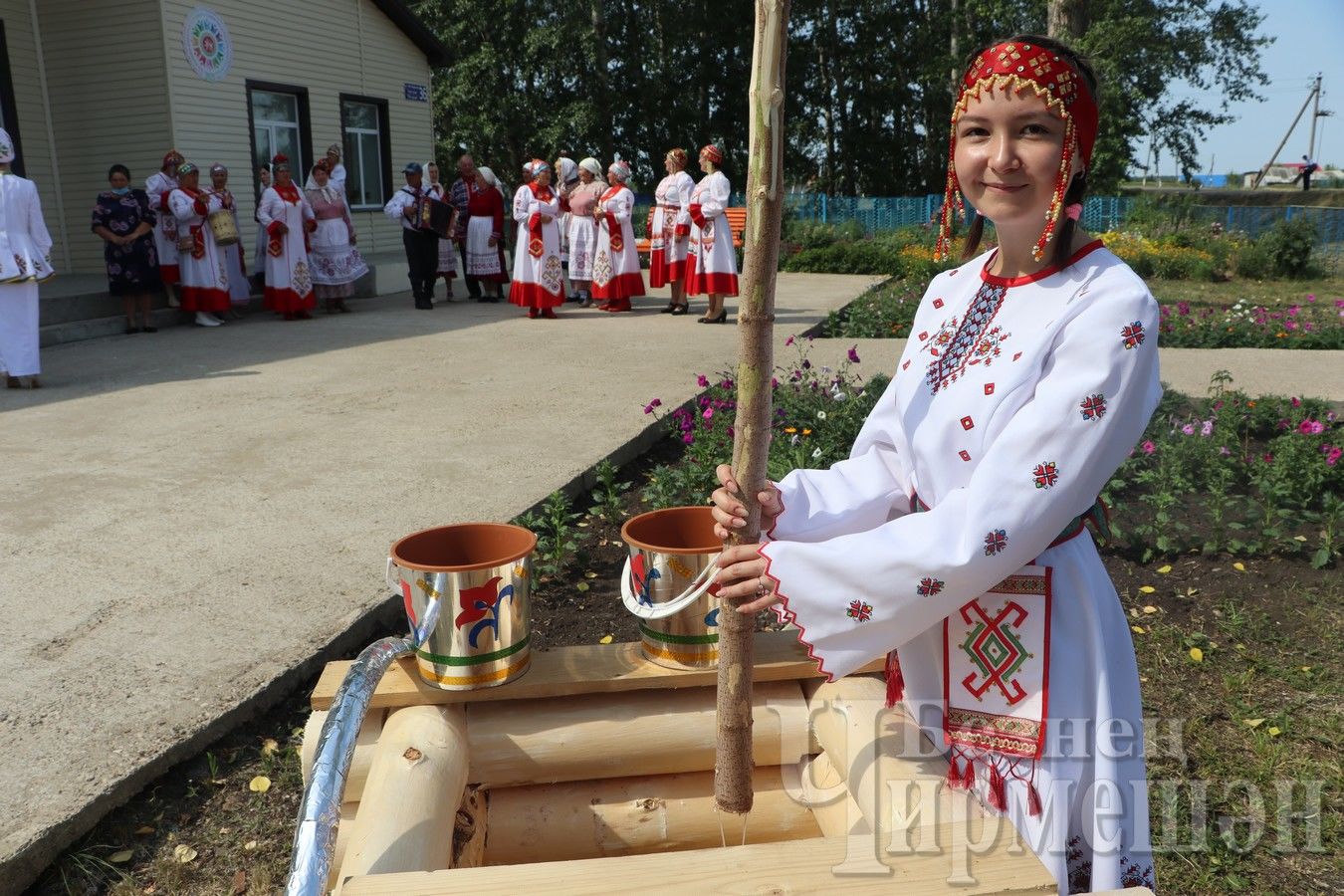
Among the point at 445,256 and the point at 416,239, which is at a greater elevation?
the point at 416,239

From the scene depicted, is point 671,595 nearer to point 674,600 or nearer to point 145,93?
point 674,600

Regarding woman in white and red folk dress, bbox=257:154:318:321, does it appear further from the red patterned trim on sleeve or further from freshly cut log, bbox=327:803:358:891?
the red patterned trim on sleeve

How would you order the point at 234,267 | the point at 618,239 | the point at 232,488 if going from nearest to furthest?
1. the point at 232,488
2. the point at 234,267
3. the point at 618,239

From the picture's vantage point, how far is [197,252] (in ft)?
37.4

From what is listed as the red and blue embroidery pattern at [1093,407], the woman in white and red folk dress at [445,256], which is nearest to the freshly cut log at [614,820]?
the red and blue embroidery pattern at [1093,407]

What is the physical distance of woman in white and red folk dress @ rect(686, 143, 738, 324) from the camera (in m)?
11.4

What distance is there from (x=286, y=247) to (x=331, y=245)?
0.73 meters

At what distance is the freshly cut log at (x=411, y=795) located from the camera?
1630 mm

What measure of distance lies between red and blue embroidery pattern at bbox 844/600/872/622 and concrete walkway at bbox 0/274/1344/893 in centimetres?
198

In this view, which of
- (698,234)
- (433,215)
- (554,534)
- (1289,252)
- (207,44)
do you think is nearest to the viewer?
(554,534)

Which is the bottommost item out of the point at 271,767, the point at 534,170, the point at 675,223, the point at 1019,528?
the point at 271,767

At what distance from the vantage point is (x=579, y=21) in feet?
96.5

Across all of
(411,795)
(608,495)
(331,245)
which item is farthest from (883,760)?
(331,245)

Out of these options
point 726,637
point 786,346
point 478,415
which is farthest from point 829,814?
point 786,346
